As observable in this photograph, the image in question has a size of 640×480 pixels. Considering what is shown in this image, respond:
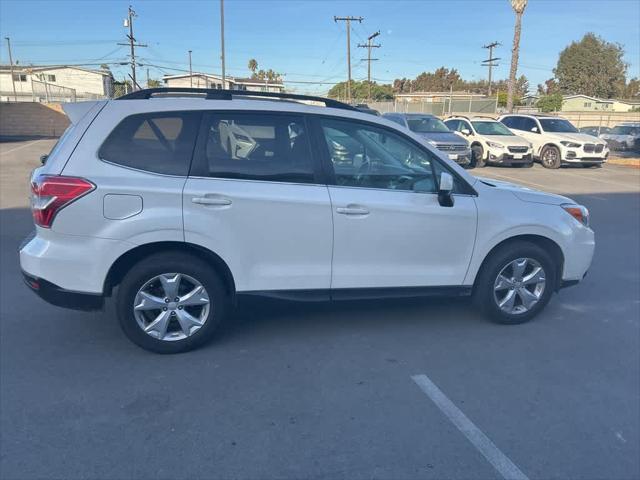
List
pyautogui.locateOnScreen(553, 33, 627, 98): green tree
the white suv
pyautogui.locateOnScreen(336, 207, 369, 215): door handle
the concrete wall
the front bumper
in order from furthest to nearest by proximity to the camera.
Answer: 1. pyautogui.locateOnScreen(553, 33, 627, 98): green tree
2. the concrete wall
3. the front bumper
4. pyautogui.locateOnScreen(336, 207, 369, 215): door handle
5. the white suv

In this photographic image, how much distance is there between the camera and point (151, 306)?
153 inches

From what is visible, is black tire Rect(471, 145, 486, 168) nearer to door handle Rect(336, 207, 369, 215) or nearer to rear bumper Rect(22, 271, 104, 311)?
door handle Rect(336, 207, 369, 215)

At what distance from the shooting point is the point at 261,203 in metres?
3.90

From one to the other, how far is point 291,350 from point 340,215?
3.66 ft

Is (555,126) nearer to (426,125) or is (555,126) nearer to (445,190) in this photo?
(426,125)

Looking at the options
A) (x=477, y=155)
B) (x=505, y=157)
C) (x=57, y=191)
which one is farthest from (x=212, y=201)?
(x=477, y=155)

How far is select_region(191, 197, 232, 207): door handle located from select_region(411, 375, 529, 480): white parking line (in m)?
1.81

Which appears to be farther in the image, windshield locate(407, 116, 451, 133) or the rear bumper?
windshield locate(407, 116, 451, 133)

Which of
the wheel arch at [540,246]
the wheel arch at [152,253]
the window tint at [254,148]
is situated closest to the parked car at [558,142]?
A: the wheel arch at [540,246]

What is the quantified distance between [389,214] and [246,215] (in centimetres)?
111

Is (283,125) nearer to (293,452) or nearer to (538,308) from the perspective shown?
→ (293,452)

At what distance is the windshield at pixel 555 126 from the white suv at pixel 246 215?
55.8 ft

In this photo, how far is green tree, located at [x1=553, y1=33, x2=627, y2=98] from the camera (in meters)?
72.1

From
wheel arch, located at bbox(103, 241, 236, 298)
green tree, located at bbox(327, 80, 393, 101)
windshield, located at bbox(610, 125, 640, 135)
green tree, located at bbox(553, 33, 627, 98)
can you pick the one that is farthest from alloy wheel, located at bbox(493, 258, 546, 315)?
green tree, located at bbox(553, 33, 627, 98)
